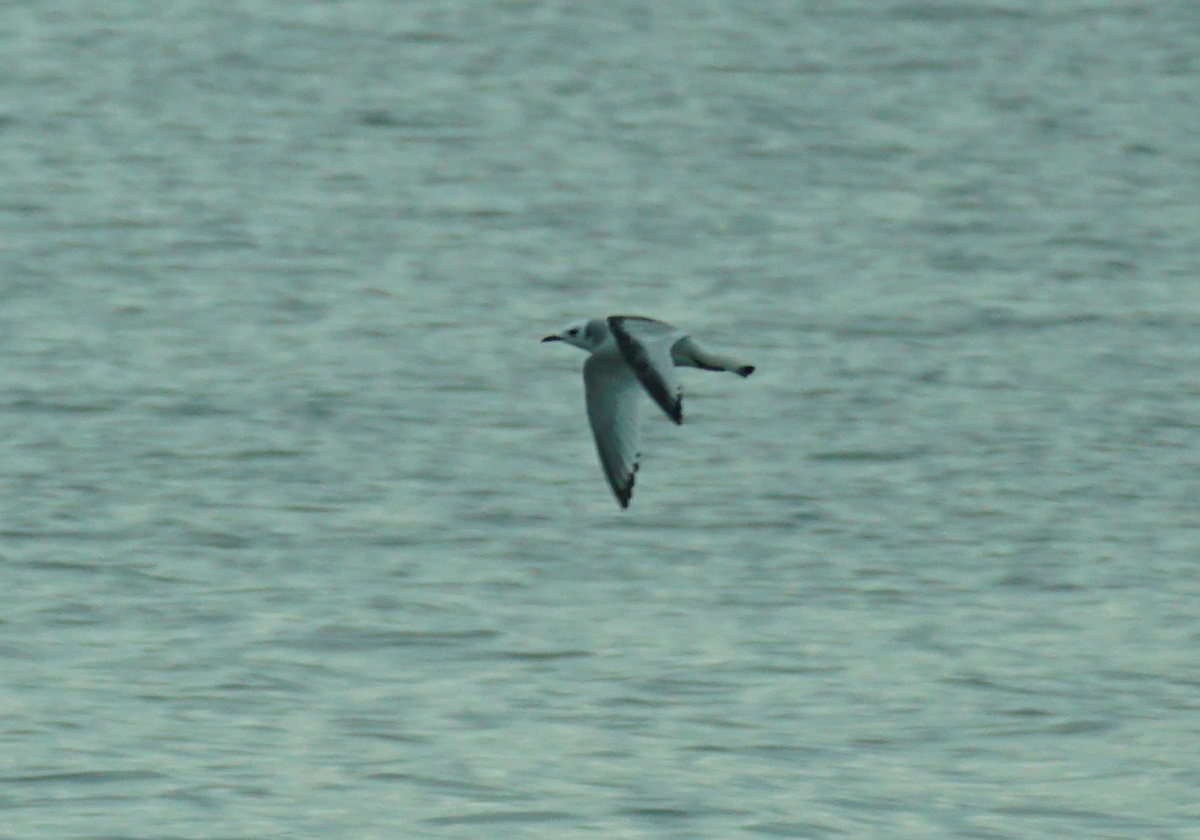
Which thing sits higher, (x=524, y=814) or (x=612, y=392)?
(x=612, y=392)

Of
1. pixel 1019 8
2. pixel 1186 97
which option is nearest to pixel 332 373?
pixel 1186 97

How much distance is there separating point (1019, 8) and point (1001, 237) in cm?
1287

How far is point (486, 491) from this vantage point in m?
17.0

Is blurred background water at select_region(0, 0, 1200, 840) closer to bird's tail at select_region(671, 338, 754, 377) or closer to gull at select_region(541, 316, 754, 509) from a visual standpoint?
gull at select_region(541, 316, 754, 509)

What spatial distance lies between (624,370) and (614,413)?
11.3 inches

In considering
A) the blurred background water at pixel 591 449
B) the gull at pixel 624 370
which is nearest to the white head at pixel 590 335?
the gull at pixel 624 370

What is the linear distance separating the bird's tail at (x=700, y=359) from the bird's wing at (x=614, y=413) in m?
0.65

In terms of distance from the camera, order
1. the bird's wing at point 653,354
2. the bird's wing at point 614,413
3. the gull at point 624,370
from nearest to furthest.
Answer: the bird's wing at point 653,354 < the gull at point 624,370 < the bird's wing at point 614,413

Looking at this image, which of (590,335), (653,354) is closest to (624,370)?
(590,335)

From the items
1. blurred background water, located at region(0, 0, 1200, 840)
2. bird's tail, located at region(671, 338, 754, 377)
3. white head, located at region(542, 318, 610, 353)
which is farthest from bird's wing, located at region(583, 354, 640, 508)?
blurred background water, located at region(0, 0, 1200, 840)

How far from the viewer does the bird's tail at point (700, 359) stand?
36.4 feet

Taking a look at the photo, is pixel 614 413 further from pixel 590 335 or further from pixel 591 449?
pixel 591 449

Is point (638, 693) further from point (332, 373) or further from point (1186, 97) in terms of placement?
point (1186, 97)

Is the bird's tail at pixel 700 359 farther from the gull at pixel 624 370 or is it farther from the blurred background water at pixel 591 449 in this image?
the blurred background water at pixel 591 449
